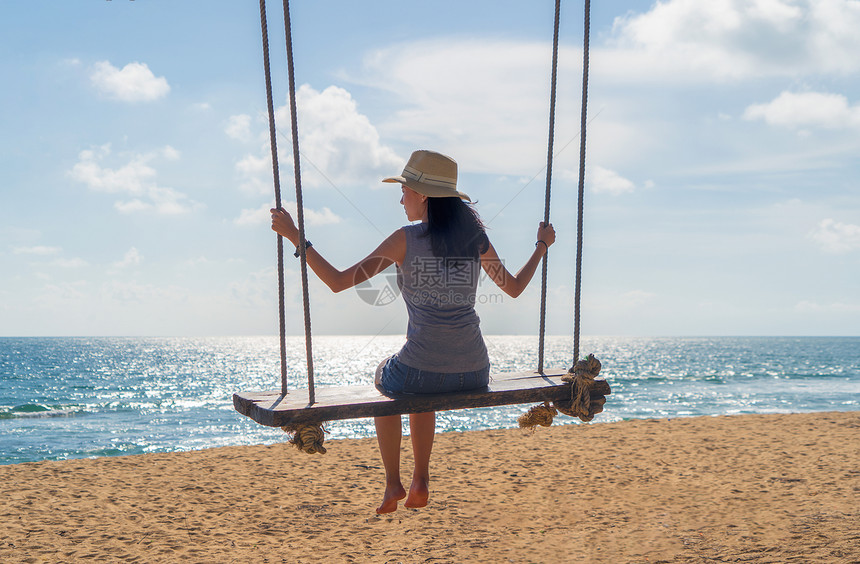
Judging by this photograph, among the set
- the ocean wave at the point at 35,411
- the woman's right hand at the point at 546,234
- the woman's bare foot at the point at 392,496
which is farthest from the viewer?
the ocean wave at the point at 35,411

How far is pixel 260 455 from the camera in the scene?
11445 millimetres

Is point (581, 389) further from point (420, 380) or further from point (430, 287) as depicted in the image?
point (430, 287)

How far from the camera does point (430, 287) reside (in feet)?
10.0

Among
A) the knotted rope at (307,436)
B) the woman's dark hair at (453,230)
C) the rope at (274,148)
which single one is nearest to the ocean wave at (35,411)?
the rope at (274,148)

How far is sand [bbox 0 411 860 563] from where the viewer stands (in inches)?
272

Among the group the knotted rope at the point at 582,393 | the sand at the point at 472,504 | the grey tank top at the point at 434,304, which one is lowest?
the sand at the point at 472,504

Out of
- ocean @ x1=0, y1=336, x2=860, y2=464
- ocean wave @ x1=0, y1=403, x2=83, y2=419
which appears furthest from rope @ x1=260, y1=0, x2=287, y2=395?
ocean wave @ x1=0, y1=403, x2=83, y2=419

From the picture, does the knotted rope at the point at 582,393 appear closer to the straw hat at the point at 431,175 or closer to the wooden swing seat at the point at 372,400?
the wooden swing seat at the point at 372,400

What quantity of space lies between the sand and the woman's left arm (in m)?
4.83

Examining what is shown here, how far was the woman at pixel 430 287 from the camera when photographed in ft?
9.87

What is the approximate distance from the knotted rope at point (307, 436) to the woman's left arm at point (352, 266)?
1.98 ft

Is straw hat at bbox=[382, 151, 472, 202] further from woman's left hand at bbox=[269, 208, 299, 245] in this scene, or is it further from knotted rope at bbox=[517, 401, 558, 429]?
knotted rope at bbox=[517, 401, 558, 429]

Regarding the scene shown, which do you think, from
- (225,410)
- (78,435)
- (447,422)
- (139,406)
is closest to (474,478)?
(447,422)

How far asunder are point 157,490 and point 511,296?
25.7 feet
